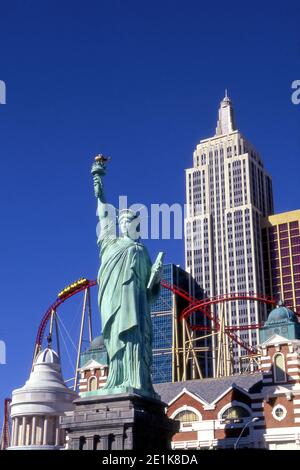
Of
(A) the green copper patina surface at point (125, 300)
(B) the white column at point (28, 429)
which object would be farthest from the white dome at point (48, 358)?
(A) the green copper patina surface at point (125, 300)

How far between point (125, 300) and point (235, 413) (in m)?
11.7

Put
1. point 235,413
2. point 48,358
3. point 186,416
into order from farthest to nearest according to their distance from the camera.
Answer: point 48,358 → point 186,416 → point 235,413

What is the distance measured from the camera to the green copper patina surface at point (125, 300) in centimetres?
3656

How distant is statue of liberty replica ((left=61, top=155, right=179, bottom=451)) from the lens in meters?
34.5

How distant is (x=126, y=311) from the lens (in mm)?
37000

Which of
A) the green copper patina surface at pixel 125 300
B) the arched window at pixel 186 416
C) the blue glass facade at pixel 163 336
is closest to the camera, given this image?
the green copper patina surface at pixel 125 300

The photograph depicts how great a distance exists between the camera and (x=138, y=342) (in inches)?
1452

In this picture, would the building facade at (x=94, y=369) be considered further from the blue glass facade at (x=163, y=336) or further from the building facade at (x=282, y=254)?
the building facade at (x=282, y=254)

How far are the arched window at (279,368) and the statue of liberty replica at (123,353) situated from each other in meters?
7.99

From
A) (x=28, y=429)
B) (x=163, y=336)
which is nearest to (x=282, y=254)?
(x=163, y=336)

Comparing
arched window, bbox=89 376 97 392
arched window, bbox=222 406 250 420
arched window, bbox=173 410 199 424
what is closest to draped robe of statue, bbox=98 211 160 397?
arched window, bbox=222 406 250 420

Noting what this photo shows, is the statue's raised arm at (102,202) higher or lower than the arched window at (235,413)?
higher

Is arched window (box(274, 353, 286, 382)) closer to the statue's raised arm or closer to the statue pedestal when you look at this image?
the statue pedestal

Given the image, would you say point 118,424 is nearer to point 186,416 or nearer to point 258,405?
point 258,405
